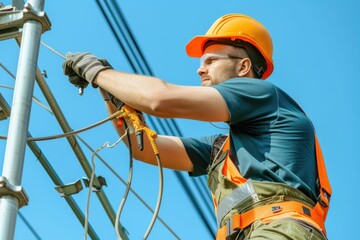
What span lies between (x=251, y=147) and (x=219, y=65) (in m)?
0.78

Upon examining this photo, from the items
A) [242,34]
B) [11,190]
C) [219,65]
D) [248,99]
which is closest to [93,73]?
[248,99]

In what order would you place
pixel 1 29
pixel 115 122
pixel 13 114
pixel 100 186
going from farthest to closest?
pixel 100 186, pixel 115 122, pixel 1 29, pixel 13 114

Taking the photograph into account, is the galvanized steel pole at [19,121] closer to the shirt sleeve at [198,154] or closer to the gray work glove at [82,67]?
the gray work glove at [82,67]

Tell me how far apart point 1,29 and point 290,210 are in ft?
5.40

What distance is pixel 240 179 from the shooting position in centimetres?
425

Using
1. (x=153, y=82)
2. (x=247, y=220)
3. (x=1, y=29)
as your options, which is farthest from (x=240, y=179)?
(x=1, y=29)

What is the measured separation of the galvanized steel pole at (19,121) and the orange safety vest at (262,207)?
3.51ft

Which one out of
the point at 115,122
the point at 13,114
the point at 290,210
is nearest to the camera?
the point at 13,114

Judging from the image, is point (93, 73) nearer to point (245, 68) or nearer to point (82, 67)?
point (82, 67)

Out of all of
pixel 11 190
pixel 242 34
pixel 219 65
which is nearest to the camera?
pixel 11 190

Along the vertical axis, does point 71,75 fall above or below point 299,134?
above

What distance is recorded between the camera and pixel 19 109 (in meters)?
3.78

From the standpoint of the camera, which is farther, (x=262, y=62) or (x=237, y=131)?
(x=262, y=62)

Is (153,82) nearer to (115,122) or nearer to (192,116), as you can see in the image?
(192,116)
